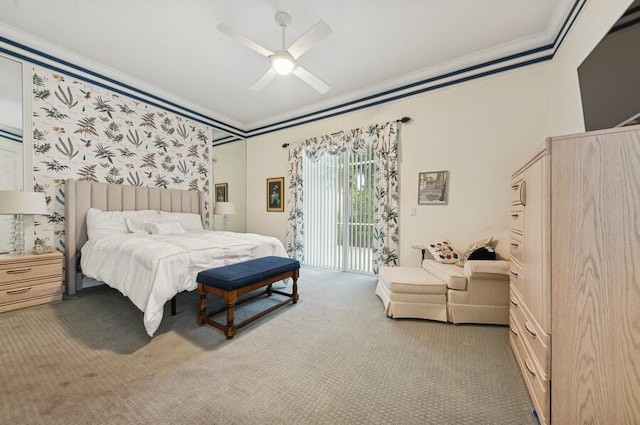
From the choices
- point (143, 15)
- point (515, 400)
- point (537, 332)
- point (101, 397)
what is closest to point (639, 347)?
point (537, 332)

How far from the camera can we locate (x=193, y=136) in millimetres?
4691

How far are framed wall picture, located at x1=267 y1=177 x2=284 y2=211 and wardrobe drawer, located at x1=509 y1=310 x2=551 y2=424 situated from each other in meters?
4.12

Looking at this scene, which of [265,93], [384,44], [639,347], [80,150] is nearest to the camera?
[639,347]

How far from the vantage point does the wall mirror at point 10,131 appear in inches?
109

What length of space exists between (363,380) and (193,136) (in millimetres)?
4817

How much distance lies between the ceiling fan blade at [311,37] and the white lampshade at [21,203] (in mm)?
3213

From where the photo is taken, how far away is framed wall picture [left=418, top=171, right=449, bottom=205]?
340 cm

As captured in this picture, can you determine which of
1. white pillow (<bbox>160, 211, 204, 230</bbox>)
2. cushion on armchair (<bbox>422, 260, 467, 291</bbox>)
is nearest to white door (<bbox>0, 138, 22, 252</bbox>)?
white pillow (<bbox>160, 211, 204, 230</bbox>)

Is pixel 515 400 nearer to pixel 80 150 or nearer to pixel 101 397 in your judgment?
pixel 101 397

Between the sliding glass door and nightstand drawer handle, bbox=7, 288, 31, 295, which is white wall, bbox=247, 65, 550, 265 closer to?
the sliding glass door

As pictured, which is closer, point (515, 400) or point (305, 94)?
point (515, 400)

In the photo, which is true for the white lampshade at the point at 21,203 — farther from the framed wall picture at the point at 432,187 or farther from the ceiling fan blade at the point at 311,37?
the framed wall picture at the point at 432,187

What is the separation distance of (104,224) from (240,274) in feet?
7.89

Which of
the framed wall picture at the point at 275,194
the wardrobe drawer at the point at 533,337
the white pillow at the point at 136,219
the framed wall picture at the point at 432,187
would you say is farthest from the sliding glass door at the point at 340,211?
the white pillow at the point at 136,219
